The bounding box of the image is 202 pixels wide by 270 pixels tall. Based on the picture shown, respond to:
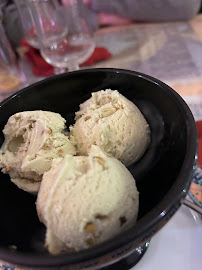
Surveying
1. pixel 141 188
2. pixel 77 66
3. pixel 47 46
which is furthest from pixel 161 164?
pixel 47 46

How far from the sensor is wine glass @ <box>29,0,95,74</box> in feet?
2.95

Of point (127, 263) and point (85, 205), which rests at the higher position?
point (85, 205)

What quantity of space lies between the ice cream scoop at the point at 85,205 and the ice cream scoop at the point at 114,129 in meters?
0.09

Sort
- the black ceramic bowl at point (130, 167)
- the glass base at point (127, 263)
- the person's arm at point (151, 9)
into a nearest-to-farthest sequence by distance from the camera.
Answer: the black ceramic bowl at point (130, 167) → the glass base at point (127, 263) → the person's arm at point (151, 9)

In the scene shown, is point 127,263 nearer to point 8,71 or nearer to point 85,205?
point 85,205

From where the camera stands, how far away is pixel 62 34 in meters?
0.98

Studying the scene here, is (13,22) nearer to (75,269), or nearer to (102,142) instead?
(102,142)

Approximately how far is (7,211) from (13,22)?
0.93m

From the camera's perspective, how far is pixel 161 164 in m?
0.43

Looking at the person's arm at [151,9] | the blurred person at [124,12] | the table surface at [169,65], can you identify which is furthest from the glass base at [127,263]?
the person's arm at [151,9]

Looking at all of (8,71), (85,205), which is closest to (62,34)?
(8,71)

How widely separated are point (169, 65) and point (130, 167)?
21.9 inches

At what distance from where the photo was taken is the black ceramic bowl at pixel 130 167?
0.28m

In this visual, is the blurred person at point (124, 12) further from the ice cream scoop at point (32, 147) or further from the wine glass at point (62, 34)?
the ice cream scoop at point (32, 147)
